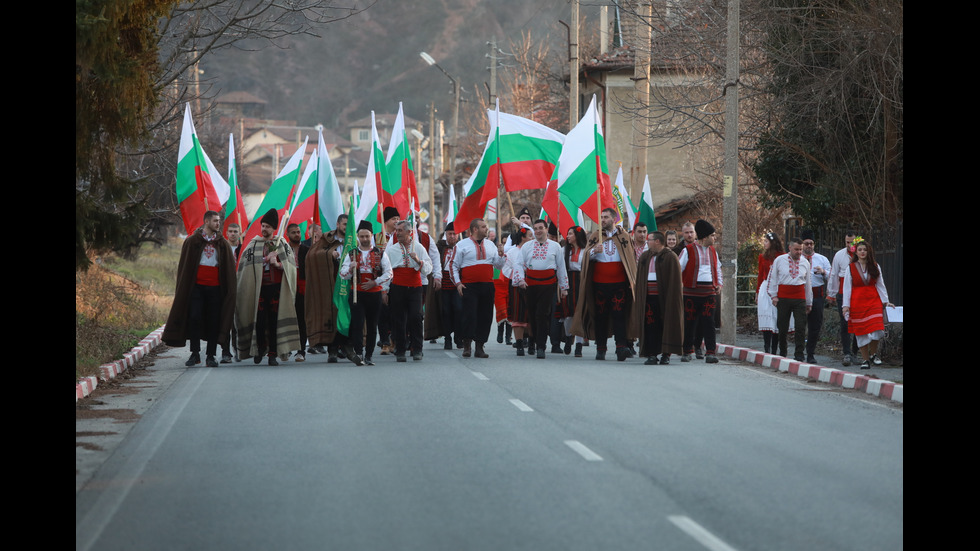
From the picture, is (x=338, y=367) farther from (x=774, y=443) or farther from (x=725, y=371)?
(x=774, y=443)

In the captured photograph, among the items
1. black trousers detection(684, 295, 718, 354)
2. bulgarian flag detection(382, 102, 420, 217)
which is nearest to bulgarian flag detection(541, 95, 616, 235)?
black trousers detection(684, 295, 718, 354)

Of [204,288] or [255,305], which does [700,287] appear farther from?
[204,288]

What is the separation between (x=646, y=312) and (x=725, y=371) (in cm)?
159

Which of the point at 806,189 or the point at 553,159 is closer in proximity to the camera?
the point at 553,159

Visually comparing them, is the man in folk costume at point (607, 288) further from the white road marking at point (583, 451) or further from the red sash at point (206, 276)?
the white road marking at point (583, 451)

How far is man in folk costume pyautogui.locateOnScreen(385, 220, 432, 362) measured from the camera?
56.6ft

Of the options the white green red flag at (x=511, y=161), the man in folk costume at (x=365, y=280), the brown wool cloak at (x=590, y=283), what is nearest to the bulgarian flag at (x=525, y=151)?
the white green red flag at (x=511, y=161)

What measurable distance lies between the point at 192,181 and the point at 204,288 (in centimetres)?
256

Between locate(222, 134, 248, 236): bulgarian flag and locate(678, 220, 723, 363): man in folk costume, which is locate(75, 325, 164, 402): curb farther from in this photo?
locate(678, 220, 723, 363): man in folk costume
